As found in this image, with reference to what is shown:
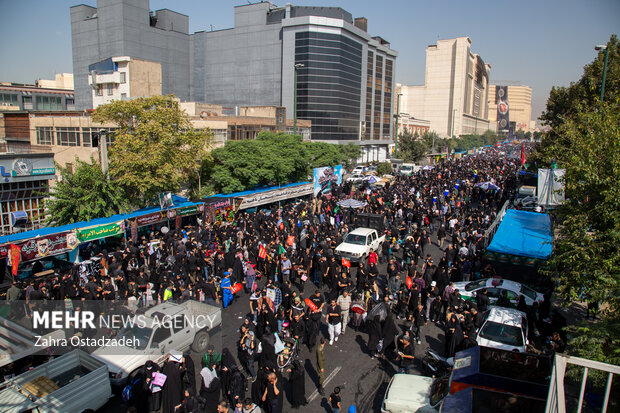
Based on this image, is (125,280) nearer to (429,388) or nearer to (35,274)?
(35,274)

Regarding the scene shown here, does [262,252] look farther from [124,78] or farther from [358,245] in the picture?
[124,78]

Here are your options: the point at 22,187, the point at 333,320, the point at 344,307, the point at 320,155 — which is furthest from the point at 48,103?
the point at 333,320

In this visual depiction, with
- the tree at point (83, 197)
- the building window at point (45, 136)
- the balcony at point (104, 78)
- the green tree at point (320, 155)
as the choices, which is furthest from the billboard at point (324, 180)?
the balcony at point (104, 78)

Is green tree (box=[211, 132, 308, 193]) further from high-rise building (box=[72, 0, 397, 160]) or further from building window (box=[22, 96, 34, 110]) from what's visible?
building window (box=[22, 96, 34, 110])

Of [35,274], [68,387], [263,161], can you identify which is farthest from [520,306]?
[263,161]

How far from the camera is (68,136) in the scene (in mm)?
30641

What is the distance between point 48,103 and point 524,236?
79352 millimetres

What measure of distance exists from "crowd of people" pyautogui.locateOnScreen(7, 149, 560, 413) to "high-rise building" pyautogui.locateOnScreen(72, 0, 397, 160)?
138ft

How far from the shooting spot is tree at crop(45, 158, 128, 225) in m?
18.4

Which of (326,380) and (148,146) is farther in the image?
→ (148,146)

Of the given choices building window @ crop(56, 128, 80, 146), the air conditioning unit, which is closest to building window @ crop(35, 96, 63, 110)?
building window @ crop(56, 128, 80, 146)

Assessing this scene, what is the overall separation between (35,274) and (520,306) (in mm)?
17097

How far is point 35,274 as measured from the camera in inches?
605

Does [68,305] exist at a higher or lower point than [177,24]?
lower
